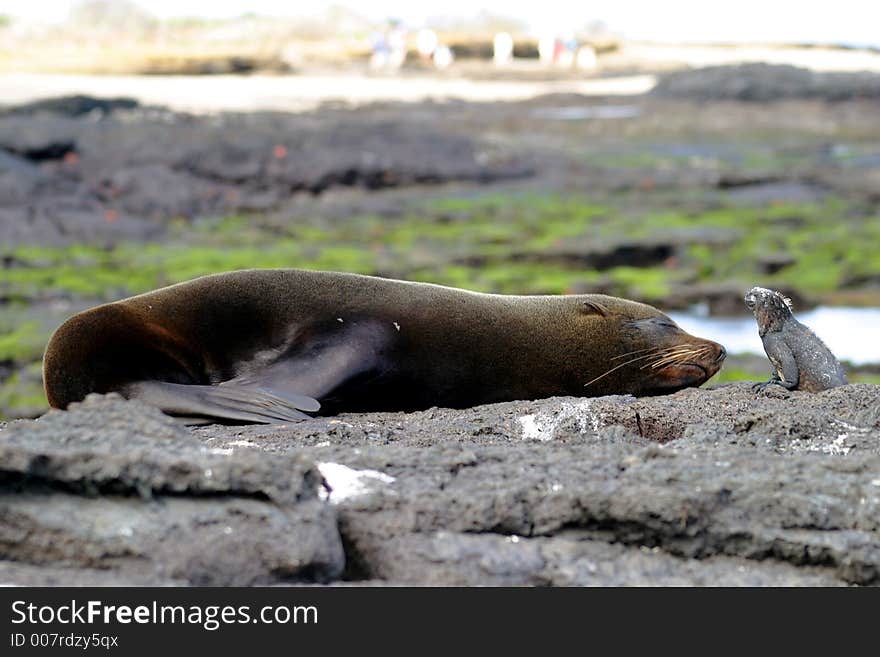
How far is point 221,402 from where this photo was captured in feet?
18.7

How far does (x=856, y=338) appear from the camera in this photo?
42.9 ft

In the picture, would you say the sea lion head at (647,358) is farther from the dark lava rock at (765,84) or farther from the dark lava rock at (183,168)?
the dark lava rock at (765,84)

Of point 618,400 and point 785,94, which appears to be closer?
point 618,400

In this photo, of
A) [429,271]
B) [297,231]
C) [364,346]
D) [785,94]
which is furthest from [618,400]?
[785,94]

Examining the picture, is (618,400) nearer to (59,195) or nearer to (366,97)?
(59,195)

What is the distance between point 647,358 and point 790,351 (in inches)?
26.6

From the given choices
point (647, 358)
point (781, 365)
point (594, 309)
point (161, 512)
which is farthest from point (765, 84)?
point (161, 512)

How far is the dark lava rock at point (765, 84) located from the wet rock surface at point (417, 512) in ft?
101

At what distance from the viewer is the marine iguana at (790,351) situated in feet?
19.9

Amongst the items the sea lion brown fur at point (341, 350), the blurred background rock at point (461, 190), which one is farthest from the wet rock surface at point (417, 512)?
the blurred background rock at point (461, 190)

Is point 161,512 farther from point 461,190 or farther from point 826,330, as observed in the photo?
point 461,190

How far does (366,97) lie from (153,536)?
3366cm
